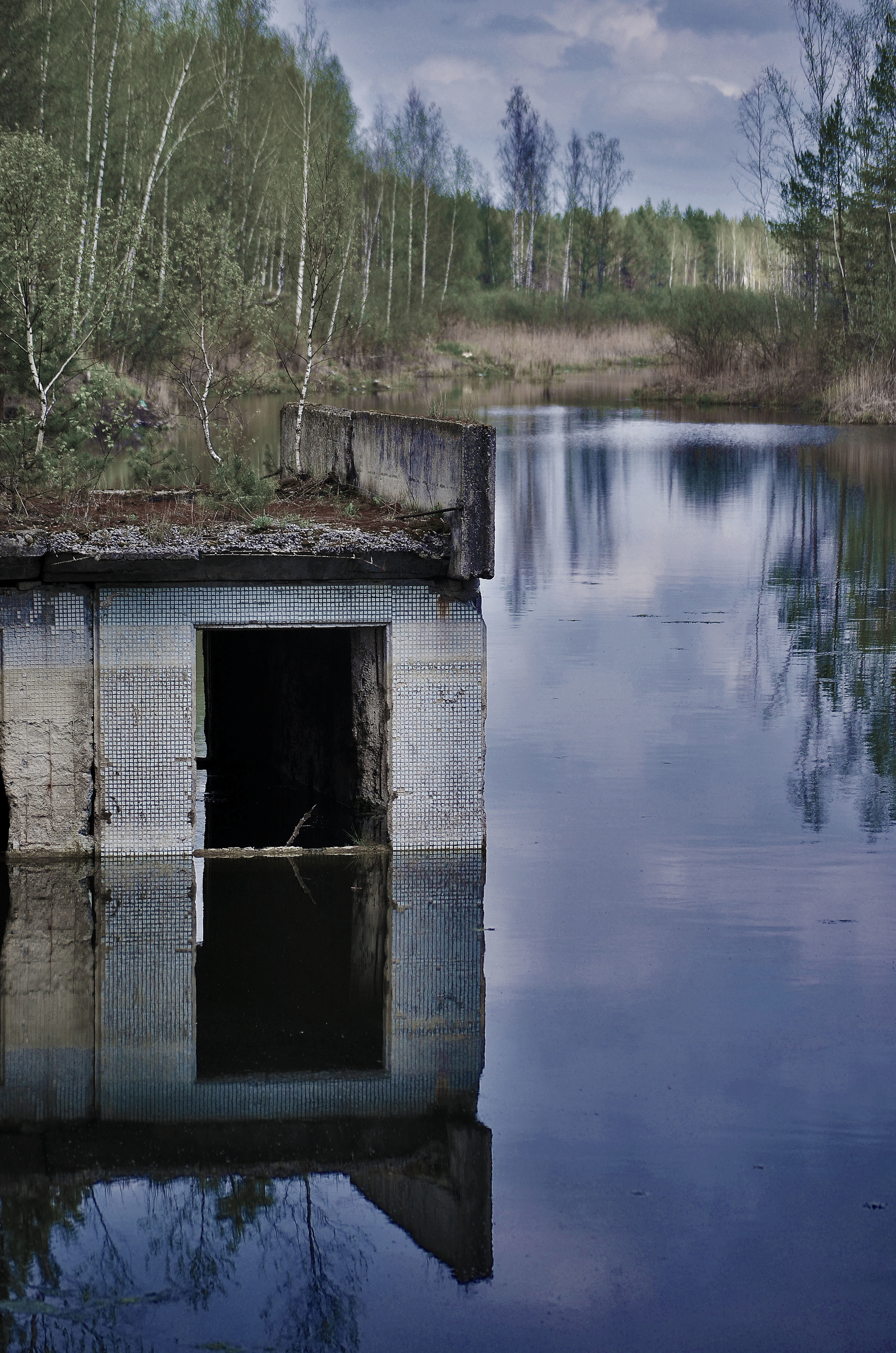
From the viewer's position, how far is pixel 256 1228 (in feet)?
17.8

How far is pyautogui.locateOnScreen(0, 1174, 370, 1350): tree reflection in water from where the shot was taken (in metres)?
4.86

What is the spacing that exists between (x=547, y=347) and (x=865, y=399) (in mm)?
25833

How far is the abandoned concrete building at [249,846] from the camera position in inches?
263

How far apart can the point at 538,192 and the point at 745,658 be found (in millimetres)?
68706

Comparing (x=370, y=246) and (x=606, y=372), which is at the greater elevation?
(x=370, y=246)

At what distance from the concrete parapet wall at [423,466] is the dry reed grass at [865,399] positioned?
28531 millimetres

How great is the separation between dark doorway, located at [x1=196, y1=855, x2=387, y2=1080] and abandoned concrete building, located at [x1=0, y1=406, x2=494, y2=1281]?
16mm

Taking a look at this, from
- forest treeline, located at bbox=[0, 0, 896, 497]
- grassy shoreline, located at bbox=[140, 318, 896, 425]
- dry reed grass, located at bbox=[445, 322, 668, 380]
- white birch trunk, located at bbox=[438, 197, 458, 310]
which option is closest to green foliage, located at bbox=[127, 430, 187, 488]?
forest treeline, located at bbox=[0, 0, 896, 497]

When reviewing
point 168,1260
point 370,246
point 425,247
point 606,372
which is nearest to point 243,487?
point 168,1260

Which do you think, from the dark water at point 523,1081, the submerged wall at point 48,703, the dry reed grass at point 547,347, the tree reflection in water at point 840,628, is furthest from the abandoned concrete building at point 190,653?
the dry reed grass at point 547,347

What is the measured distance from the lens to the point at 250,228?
47.9m

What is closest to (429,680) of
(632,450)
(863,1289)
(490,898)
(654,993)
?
(490,898)

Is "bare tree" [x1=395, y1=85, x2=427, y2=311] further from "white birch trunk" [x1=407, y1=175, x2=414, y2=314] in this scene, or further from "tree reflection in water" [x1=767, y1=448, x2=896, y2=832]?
"tree reflection in water" [x1=767, y1=448, x2=896, y2=832]

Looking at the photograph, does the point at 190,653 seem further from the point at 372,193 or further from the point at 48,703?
the point at 372,193
